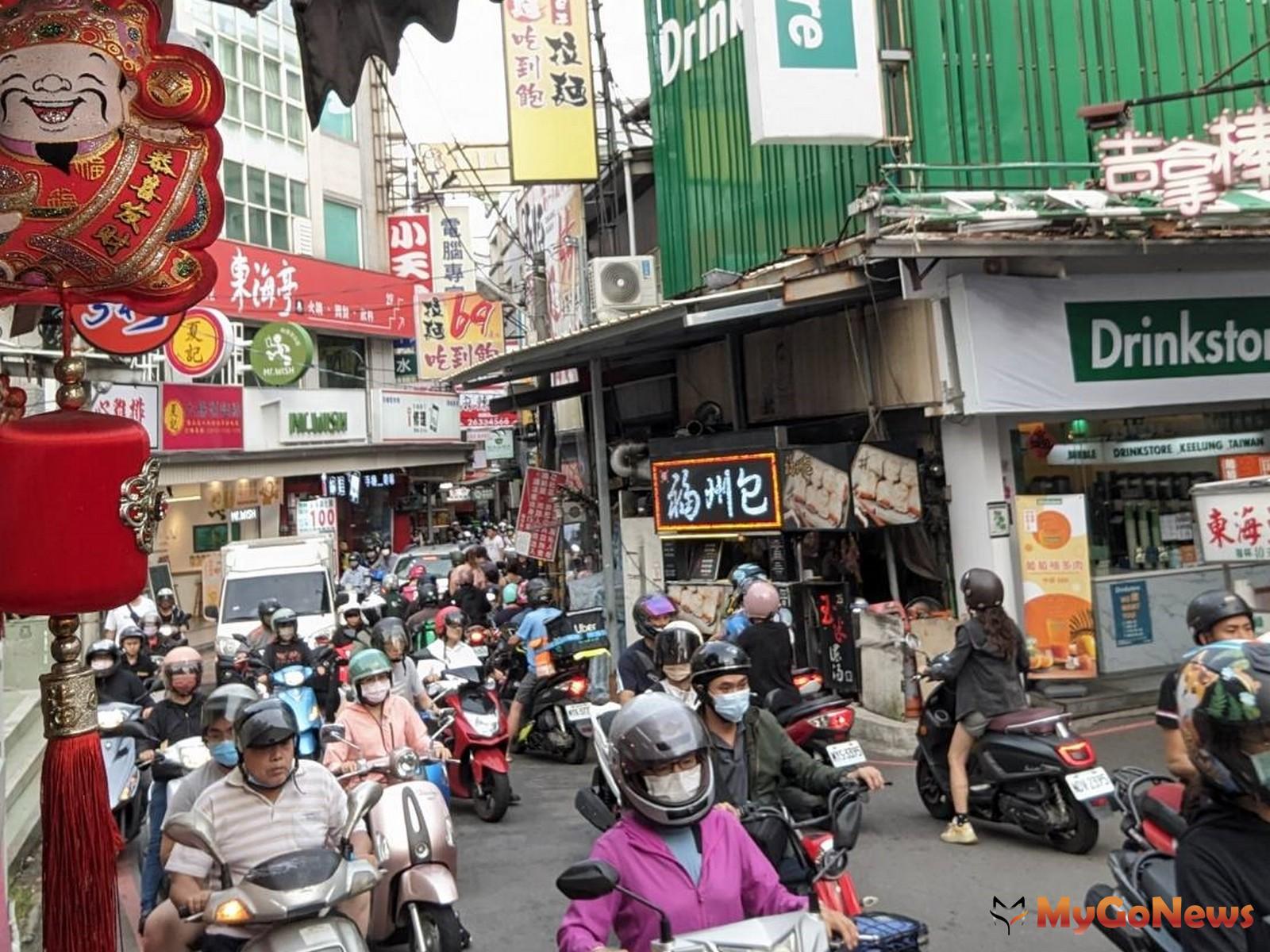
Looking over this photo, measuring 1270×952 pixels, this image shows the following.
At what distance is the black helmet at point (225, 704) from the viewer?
5.18 meters

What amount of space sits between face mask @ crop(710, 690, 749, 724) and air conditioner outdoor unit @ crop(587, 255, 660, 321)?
10.0 m

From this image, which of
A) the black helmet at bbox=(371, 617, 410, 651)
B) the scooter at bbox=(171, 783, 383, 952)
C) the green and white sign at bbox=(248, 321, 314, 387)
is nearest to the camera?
the scooter at bbox=(171, 783, 383, 952)

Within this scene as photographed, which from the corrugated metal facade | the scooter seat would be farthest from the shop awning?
the scooter seat

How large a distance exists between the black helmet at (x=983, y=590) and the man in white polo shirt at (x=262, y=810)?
4272 mm

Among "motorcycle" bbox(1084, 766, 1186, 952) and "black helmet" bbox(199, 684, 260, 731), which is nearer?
"motorcycle" bbox(1084, 766, 1186, 952)

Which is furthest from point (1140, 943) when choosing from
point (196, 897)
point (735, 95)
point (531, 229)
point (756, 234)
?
point (531, 229)

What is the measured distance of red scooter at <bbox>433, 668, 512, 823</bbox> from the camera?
8.14 m

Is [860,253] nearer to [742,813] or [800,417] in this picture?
[800,417]

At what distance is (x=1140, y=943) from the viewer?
12.9 feet

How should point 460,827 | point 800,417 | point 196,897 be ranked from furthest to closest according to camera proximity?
point 800,417
point 460,827
point 196,897

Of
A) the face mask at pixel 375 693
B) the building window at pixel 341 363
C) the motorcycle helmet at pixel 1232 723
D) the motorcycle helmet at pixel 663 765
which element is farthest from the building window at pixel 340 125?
the motorcycle helmet at pixel 1232 723

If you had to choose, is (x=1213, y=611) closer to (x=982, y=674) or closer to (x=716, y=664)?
(x=982, y=674)

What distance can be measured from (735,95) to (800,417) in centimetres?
414

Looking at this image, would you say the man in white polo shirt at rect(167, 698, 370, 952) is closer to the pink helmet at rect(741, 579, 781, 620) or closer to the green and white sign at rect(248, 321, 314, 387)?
the pink helmet at rect(741, 579, 781, 620)
